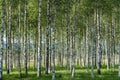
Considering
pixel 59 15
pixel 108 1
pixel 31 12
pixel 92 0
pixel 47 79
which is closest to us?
pixel 47 79

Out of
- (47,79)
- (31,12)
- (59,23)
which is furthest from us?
(59,23)

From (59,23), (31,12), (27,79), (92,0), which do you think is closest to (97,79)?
(27,79)

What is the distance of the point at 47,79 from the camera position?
2780cm

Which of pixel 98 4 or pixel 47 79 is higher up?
pixel 98 4

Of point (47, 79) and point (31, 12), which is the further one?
point (31, 12)

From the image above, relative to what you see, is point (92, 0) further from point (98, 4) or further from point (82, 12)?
point (82, 12)

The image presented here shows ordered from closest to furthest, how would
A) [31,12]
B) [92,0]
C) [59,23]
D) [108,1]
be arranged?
[92,0], [108,1], [31,12], [59,23]

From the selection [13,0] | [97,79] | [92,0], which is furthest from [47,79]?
[13,0]

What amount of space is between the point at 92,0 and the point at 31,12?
34.8ft

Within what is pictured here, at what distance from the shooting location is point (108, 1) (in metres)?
40.7

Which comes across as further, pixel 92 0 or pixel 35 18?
pixel 35 18

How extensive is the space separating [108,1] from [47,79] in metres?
18.0

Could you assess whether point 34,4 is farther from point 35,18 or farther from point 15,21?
point 15,21

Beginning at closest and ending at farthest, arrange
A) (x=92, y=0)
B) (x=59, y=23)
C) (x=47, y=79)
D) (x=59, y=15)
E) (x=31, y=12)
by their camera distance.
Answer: (x=47, y=79) < (x=92, y=0) < (x=31, y=12) < (x=59, y=15) < (x=59, y=23)
